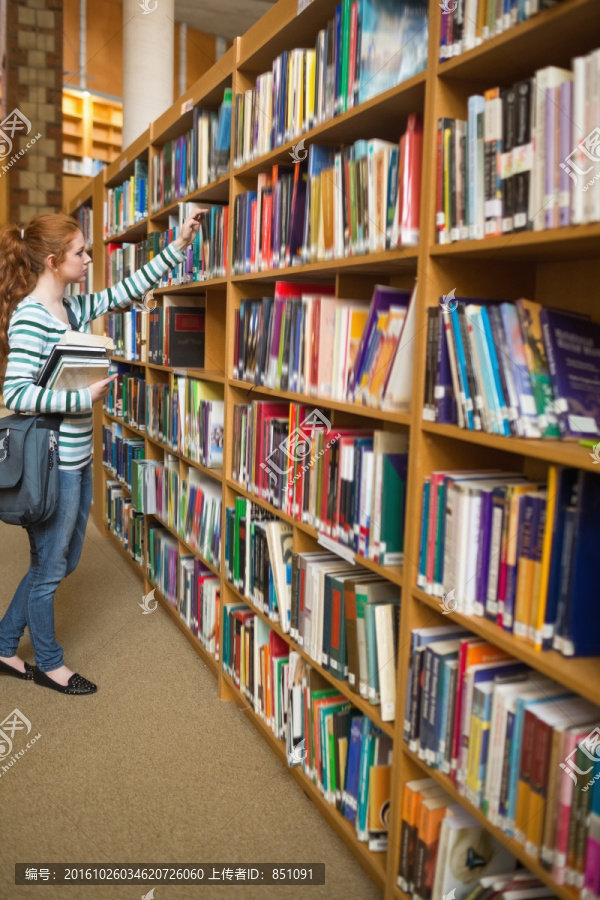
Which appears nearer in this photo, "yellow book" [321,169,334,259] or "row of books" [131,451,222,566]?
"yellow book" [321,169,334,259]

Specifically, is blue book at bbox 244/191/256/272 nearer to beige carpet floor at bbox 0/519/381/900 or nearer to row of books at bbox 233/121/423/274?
row of books at bbox 233/121/423/274

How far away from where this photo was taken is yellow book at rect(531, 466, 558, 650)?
119cm

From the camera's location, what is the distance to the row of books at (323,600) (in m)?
1.69

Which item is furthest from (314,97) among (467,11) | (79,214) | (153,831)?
(79,214)

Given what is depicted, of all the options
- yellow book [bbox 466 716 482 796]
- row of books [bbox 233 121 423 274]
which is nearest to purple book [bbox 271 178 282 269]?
row of books [bbox 233 121 423 274]

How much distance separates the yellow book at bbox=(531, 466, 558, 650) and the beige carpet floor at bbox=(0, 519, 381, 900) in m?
0.93

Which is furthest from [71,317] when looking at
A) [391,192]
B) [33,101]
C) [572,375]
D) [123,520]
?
[33,101]

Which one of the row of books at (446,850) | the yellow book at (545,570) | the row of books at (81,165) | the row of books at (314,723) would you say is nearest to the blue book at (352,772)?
the row of books at (314,723)

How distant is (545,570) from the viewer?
1216 mm

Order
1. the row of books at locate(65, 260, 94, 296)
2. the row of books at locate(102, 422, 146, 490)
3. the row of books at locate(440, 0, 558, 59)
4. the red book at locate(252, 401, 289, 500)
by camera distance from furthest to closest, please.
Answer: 1. the row of books at locate(65, 260, 94, 296)
2. the row of books at locate(102, 422, 146, 490)
3. the red book at locate(252, 401, 289, 500)
4. the row of books at locate(440, 0, 558, 59)

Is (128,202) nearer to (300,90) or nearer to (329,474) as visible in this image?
(300,90)

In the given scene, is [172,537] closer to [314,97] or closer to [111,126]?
[314,97]

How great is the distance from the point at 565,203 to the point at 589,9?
277mm

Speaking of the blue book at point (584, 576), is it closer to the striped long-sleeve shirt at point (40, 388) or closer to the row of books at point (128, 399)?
the striped long-sleeve shirt at point (40, 388)
